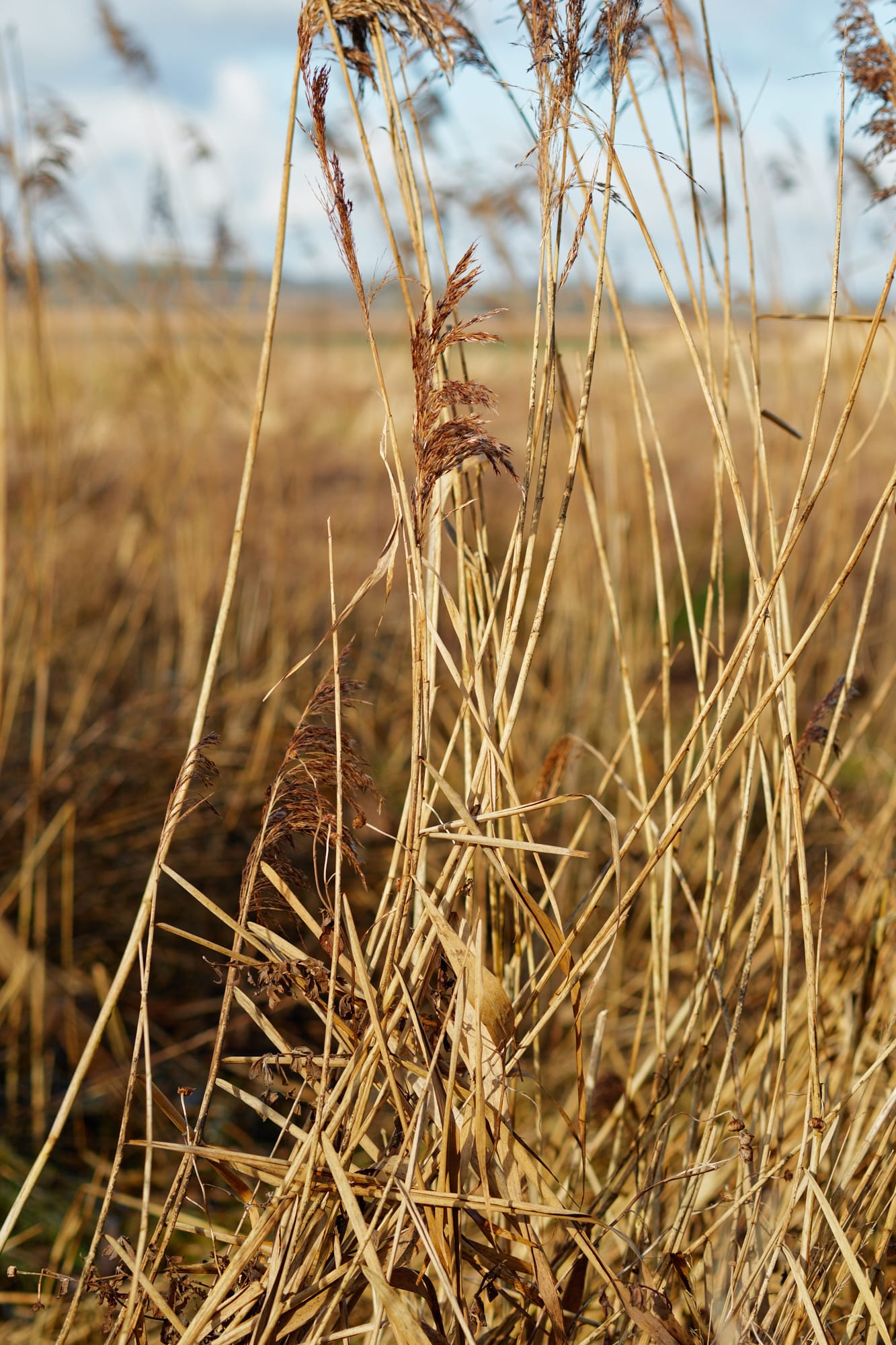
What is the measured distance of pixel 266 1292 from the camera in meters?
0.61

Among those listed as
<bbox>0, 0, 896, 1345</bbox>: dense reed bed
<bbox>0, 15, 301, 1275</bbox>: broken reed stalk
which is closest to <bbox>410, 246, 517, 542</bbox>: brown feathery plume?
<bbox>0, 0, 896, 1345</bbox>: dense reed bed

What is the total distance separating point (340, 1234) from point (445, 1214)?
7 cm

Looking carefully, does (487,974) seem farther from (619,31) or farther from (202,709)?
(619,31)

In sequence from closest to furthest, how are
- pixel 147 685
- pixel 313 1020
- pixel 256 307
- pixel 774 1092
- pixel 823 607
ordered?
pixel 823 607 → pixel 774 1092 → pixel 313 1020 → pixel 256 307 → pixel 147 685

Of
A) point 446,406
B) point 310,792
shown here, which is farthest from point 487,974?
point 446,406

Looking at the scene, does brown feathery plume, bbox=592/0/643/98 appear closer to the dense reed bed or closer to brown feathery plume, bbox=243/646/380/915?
the dense reed bed

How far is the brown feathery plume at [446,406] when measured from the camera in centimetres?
55

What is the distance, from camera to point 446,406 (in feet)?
1.83

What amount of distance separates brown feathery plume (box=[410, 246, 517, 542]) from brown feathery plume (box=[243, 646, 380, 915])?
137 millimetres

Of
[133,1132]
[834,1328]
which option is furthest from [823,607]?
[133,1132]

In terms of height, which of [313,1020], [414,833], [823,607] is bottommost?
[313,1020]

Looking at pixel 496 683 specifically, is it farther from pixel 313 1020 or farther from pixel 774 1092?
pixel 313 1020

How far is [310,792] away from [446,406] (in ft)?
0.89

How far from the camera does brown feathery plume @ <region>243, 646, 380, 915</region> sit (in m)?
0.64
